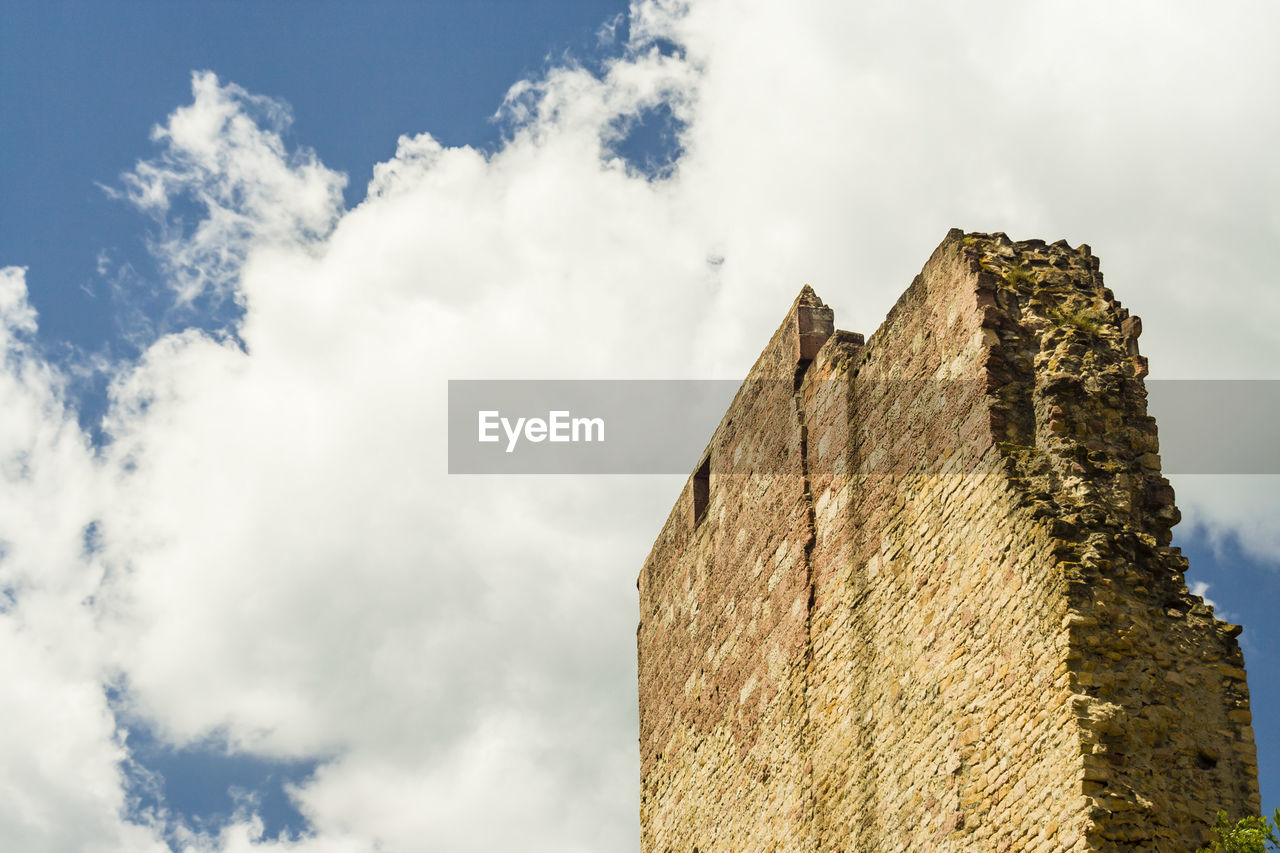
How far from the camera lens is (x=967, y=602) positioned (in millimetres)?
7270

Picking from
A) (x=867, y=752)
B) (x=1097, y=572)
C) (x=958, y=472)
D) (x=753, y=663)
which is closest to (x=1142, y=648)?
(x=1097, y=572)

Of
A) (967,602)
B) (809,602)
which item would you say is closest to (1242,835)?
(967,602)

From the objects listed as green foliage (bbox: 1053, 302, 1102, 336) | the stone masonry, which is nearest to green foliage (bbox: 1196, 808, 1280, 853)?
the stone masonry

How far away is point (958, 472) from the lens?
299 inches

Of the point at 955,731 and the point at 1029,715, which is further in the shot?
the point at 955,731

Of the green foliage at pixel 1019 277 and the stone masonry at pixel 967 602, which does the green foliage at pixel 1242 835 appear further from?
the green foliage at pixel 1019 277

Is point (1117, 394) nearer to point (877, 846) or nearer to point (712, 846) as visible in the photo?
point (877, 846)

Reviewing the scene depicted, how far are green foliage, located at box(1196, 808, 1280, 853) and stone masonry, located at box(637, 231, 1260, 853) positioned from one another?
70mm

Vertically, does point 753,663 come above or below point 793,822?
above

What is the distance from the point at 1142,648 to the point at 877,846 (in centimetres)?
201

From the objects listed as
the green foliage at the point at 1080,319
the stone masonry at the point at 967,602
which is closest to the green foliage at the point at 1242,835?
the stone masonry at the point at 967,602

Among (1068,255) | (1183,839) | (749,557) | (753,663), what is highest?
(1068,255)

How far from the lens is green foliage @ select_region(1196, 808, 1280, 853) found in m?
5.96

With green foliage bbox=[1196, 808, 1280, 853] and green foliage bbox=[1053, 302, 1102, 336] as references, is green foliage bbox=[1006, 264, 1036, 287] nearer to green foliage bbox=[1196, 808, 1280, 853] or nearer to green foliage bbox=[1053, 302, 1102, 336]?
green foliage bbox=[1053, 302, 1102, 336]
